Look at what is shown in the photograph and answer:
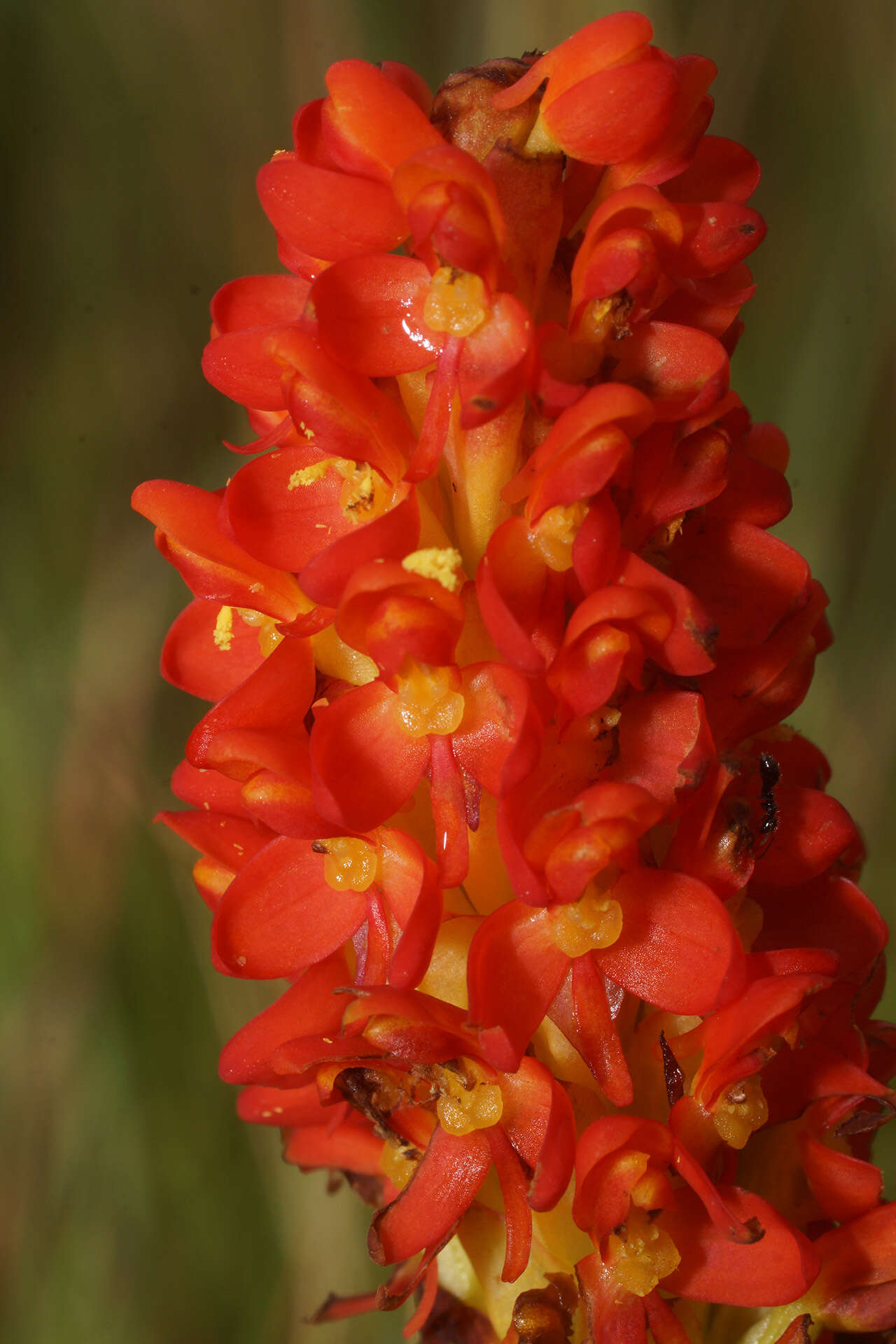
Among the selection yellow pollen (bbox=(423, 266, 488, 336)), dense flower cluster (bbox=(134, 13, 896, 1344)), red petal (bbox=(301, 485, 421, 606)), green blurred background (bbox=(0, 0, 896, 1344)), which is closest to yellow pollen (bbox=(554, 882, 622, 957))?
dense flower cluster (bbox=(134, 13, 896, 1344))

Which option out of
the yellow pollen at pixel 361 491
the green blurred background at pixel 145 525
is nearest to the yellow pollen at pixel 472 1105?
the yellow pollen at pixel 361 491

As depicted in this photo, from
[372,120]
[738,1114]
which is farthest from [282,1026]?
[372,120]

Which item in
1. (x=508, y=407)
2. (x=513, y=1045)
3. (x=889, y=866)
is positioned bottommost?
(x=889, y=866)

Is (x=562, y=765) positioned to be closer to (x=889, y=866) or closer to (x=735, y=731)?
(x=735, y=731)

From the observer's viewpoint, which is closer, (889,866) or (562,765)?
(562,765)

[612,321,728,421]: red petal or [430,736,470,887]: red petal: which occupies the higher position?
[612,321,728,421]: red petal

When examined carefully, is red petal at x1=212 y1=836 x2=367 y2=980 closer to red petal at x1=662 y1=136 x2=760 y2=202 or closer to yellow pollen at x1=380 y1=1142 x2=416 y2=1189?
yellow pollen at x1=380 y1=1142 x2=416 y2=1189

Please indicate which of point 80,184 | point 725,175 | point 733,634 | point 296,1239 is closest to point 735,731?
point 733,634
